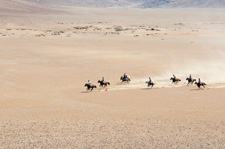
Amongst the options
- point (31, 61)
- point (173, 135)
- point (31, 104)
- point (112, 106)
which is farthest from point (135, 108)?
point (31, 61)

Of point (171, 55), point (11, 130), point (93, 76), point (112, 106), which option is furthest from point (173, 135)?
point (171, 55)

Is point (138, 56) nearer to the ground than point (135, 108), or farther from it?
farther from it

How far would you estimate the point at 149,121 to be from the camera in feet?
65.7

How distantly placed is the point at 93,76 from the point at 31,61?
12490 mm

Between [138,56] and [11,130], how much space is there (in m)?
33.8

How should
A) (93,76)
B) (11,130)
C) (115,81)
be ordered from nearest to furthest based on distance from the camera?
(11,130), (115,81), (93,76)

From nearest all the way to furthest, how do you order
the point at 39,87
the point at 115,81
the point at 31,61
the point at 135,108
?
the point at 135,108 < the point at 39,87 < the point at 115,81 < the point at 31,61

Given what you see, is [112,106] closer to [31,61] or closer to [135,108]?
[135,108]

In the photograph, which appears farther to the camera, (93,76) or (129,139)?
(93,76)

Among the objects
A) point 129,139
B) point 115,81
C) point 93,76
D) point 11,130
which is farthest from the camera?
point 93,76

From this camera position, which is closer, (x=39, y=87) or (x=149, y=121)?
(x=149, y=121)

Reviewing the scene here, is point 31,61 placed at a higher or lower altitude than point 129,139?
higher

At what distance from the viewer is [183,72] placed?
125ft

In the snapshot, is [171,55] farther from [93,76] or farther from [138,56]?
[93,76]
